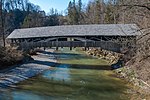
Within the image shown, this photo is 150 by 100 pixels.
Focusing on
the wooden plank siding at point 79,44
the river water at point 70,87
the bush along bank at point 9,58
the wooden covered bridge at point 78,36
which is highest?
the wooden covered bridge at point 78,36

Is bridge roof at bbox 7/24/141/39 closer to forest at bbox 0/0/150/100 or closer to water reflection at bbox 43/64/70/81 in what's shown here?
forest at bbox 0/0/150/100

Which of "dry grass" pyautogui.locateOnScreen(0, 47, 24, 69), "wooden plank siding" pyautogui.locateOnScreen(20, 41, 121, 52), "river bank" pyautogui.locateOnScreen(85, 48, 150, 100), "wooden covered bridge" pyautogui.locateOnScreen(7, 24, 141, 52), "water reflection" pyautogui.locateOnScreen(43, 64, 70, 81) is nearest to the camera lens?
"river bank" pyautogui.locateOnScreen(85, 48, 150, 100)

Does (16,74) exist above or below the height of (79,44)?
below

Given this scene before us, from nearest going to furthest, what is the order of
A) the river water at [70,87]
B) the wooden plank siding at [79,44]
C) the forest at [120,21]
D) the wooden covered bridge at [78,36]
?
the forest at [120,21]
the river water at [70,87]
the wooden plank siding at [79,44]
the wooden covered bridge at [78,36]

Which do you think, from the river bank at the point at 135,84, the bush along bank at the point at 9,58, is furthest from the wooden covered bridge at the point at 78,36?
the river bank at the point at 135,84

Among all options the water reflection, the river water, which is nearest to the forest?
the river water

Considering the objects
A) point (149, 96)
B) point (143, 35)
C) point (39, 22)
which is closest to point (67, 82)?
point (149, 96)

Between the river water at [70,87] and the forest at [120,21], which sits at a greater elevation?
the forest at [120,21]

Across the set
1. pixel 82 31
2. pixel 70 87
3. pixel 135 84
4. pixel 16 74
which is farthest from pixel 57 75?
pixel 82 31

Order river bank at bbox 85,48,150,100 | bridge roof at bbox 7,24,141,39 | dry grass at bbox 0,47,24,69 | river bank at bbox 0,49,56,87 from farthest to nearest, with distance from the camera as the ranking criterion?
bridge roof at bbox 7,24,141,39 < dry grass at bbox 0,47,24,69 < river bank at bbox 0,49,56,87 < river bank at bbox 85,48,150,100

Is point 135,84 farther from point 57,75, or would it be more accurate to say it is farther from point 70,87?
point 57,75

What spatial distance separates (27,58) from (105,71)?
10737 millimetres

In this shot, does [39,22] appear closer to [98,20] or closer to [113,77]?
[98,20]

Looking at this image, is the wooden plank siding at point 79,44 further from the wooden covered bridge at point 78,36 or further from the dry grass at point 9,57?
the dry grass at point 9,57
